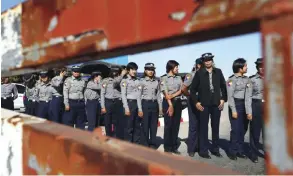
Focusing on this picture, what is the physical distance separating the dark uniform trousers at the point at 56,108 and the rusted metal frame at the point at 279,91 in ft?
25.0

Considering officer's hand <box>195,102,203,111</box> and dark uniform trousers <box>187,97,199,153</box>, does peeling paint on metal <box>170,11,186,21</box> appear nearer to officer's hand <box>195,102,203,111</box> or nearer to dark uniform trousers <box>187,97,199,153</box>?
officer's hand <box>195,102,203,111</box>

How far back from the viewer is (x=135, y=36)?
973mm

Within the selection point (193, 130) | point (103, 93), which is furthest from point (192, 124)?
point (103, 93)

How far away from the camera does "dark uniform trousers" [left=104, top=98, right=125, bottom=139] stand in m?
7.10

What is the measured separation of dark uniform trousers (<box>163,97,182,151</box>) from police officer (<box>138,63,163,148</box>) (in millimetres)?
364

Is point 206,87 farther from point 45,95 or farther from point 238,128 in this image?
point 45,95

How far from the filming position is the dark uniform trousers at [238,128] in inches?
202

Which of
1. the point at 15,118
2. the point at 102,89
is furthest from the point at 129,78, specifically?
the point at 15,118

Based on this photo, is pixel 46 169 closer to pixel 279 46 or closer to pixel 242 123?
pixel 279 46

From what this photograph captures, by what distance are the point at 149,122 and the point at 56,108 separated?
279cm

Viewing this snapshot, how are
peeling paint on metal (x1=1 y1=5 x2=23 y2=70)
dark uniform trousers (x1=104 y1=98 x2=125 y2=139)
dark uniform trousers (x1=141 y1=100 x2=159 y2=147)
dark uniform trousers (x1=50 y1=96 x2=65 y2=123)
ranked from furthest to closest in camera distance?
dark uniform trousers (x1=50 y1=96 x2=65 y2=123)
dark uniform trousers (x1=104 y1=98 x2=125 y2=139)
dark uniform trousers (x1=141 y1=100 x2=159 y2=147)
peeling paint on metal (x1=1 y1=5 x2=23 y2=70)

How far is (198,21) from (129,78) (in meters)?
5.68

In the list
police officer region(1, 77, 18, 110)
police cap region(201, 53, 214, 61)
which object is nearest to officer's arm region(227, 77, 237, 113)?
police cap region(201, 53, 214, 61)

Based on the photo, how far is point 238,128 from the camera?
5.23 meters
